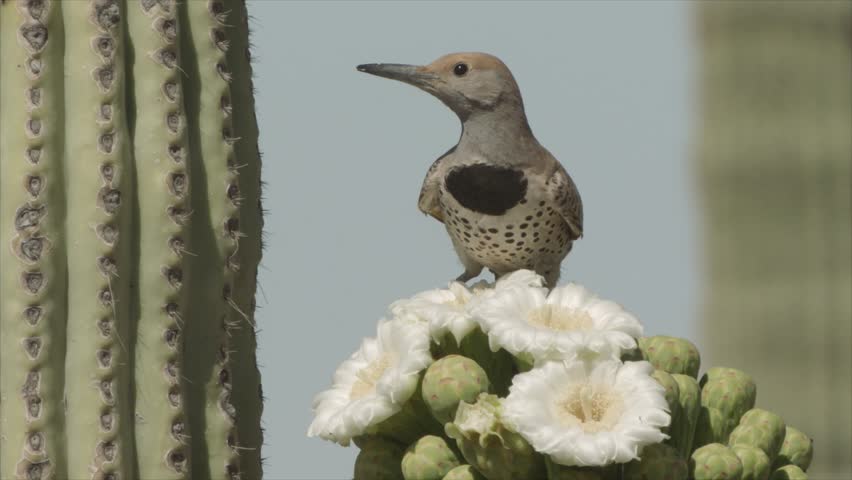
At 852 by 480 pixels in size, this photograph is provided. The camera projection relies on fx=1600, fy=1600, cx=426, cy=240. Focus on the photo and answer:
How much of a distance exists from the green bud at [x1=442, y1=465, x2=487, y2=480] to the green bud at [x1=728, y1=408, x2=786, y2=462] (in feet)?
1.13

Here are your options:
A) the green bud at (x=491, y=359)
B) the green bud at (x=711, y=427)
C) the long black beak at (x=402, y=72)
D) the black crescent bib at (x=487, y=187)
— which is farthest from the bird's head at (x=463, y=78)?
the green bud at (x=711, y=427)

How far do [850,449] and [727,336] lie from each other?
1.69 feet

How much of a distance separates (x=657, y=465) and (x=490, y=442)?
0.63 ft

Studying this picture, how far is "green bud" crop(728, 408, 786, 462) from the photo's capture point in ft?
6.41

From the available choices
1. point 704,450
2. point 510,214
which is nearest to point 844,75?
point 510,214

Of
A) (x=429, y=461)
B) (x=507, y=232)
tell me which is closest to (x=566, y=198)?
(x=507, y=232)

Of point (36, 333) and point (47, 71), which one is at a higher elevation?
point (47, 71)

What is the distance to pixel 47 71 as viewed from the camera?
203 centimetres

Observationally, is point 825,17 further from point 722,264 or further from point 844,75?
point 722,264

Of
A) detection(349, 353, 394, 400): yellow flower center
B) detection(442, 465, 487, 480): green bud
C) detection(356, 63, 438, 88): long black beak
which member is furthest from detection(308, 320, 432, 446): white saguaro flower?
detection(356, 63, 438, 88): long black beak

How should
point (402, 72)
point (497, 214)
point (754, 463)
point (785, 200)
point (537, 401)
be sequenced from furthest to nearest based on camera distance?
point (785, 200), point (497, 214), point (402, 72), point (754, 463), point (537, 401)

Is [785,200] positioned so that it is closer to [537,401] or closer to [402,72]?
[402,72]

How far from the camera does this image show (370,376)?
1.98m

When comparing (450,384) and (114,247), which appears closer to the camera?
(450,384)
